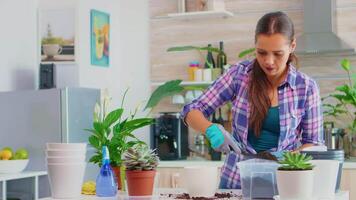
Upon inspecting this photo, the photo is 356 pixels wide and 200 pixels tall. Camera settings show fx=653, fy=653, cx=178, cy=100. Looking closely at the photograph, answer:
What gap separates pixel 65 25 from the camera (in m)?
5.13

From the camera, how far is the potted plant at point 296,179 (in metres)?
1.84

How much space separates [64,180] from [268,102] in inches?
34.7

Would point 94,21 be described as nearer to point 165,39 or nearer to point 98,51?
point 98,51

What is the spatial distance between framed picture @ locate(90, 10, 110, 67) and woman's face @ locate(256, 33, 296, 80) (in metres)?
2.92

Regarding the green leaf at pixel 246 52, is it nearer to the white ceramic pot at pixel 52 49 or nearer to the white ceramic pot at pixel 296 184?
the white ceramic pot at pixel 52 49

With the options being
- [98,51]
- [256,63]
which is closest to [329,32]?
[98,51]

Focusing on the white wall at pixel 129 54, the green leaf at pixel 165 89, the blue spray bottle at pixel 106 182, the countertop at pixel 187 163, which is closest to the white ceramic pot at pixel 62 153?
the blue spray bottle at pixel 106 182

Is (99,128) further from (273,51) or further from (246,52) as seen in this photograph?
(246,52)

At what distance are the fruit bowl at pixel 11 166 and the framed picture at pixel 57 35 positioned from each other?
40.3 inches

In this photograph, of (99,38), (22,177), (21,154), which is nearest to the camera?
(22,177)

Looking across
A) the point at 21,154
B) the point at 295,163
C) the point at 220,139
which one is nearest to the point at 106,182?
the point at 220,139

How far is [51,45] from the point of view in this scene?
5141 millimetres

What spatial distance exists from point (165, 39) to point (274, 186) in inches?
141

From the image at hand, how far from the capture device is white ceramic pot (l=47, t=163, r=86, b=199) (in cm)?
218
